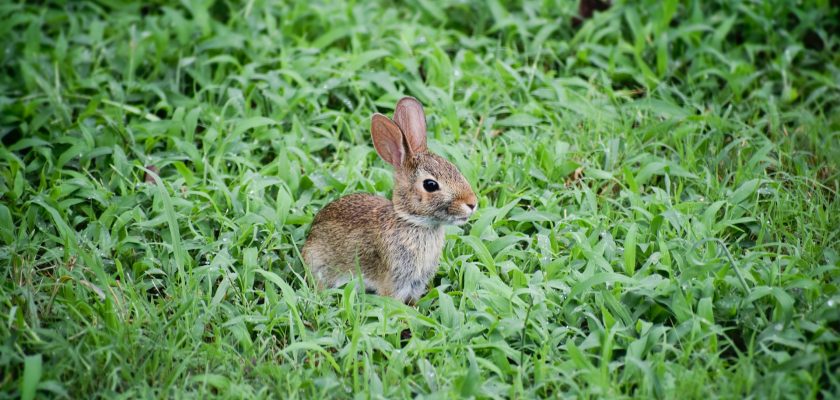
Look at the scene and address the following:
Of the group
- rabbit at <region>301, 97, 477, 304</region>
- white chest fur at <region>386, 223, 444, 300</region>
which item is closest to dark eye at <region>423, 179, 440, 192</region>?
rabbit at <region>301, 97, 477, 304</region>

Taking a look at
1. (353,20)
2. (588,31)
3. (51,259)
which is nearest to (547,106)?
(588,31)

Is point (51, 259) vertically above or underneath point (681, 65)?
underneath

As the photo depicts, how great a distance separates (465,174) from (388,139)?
2.81 ft

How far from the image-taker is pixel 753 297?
405 centimetres

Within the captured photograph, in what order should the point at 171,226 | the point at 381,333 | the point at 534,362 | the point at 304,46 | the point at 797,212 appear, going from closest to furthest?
the point at 534,362 → the point at 381,333 → the point at 171,226 → the point at 797,212 → the point at 304,46

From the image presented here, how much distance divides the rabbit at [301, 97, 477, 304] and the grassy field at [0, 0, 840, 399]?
152 mm

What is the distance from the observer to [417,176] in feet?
14.9

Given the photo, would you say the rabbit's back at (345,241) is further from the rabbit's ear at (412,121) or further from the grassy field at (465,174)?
the rabbit's ear at (412,121)

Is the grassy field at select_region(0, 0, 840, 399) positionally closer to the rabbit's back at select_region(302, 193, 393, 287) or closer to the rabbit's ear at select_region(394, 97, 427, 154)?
the rabbit's back at select_region(302, 193, 393, 287)

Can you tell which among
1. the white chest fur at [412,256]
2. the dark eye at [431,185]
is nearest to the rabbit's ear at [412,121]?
the dark eye at [431,185]

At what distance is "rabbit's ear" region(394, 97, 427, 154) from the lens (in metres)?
4.72

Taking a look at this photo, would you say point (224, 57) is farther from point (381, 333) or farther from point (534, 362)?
point (534, 362)

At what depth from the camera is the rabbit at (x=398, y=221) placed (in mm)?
4484

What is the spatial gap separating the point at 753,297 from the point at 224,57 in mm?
3995
